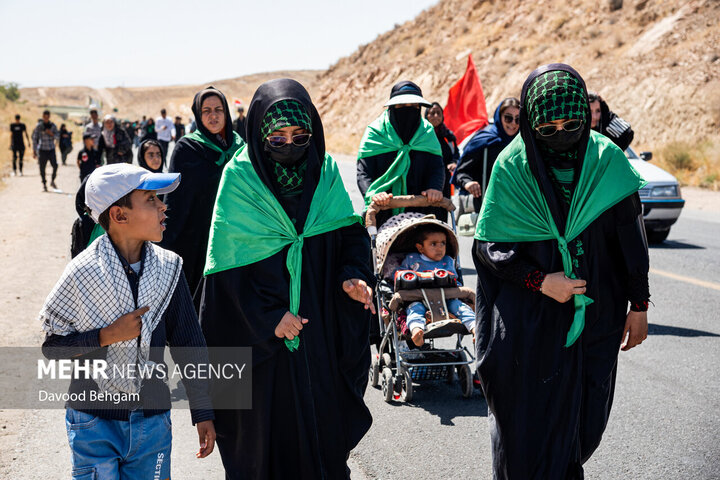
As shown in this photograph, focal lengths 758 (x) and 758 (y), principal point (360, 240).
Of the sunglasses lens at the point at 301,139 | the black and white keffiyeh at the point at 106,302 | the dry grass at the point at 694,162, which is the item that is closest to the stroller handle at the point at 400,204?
the sunglasses lens at the point at 301,139

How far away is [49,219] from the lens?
48.8ft

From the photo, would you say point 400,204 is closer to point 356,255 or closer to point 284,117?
point 356,255

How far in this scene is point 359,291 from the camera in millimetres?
3525

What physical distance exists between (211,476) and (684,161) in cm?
2129

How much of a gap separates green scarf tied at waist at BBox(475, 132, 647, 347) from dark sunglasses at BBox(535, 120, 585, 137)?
6.3 inches

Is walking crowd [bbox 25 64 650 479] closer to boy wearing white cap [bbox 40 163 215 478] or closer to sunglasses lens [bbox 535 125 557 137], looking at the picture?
sunglasses lens [bbox 535 125 557 137]

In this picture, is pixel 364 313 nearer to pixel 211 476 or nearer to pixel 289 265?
pixel 289 265

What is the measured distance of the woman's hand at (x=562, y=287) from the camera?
3453 millimetres

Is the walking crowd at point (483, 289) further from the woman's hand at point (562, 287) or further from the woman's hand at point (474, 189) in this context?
the woman's hand at point (474, 189)

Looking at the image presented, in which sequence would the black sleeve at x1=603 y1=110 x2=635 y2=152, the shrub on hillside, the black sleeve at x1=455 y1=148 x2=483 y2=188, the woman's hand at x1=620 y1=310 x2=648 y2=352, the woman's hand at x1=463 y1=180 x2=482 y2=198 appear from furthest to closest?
the shrub on hillside → the black sleeve at x1=455 y1=148 x2=483 y2=188 → the woman's hand at x1=463 y1=180 x2=482 y2=198 → the black sleeve at x1=603 y1=110 x2=635 y2=152 → the woman's hand at x1=620 y1=310 x2=648 y2=352

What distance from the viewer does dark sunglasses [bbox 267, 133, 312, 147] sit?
3.60m

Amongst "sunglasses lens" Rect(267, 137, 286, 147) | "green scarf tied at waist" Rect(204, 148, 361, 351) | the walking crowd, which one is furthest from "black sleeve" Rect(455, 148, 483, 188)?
"sunglasses lens" Rect(267, 137, 286, 147)

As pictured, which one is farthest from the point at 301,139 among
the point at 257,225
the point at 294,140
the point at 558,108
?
the point at 558,108

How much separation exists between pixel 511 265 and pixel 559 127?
0.68 m
